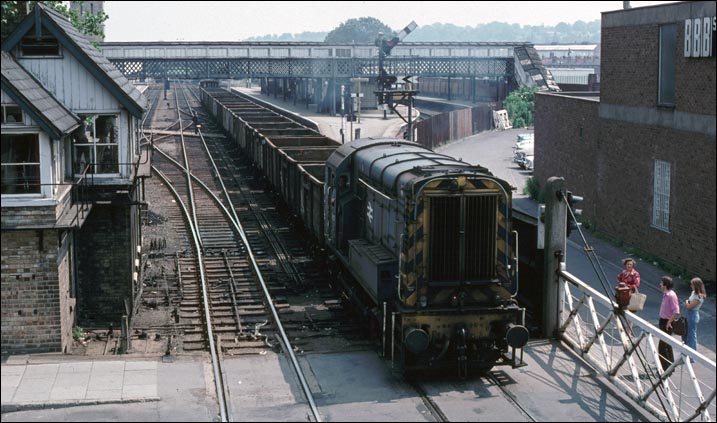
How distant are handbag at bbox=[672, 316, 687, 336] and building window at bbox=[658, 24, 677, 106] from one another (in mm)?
10414

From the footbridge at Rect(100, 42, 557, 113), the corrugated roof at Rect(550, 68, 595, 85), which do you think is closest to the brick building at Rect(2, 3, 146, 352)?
the footbridge at Rect(100, 42, 557, 113)

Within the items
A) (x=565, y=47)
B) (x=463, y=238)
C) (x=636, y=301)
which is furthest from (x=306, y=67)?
(x=565, y=47)

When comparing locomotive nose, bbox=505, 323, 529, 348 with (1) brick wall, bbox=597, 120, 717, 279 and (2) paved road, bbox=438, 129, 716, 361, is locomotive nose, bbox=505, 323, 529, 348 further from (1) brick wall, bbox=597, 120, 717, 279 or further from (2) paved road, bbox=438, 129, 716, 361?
(1) brick wall, bbox=597, 120, 717, 279

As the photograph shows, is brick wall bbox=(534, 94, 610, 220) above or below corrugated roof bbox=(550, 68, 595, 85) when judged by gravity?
below

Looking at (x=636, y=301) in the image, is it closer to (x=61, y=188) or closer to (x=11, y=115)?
(x=61, y=188)

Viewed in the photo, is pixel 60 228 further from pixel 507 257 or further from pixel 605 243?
pixel 605 243

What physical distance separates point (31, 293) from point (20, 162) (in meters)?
2.40

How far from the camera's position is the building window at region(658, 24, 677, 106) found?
79.4ft

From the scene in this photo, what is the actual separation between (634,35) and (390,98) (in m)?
8.65

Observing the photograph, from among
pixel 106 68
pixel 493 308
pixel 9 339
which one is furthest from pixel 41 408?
pixel 106 68

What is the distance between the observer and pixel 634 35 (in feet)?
86.5

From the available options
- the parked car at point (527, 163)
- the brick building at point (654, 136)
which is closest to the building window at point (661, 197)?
the brick building at point (654, 136)

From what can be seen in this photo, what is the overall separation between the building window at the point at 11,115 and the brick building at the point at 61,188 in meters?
0.02

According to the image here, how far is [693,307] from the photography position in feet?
50.2
